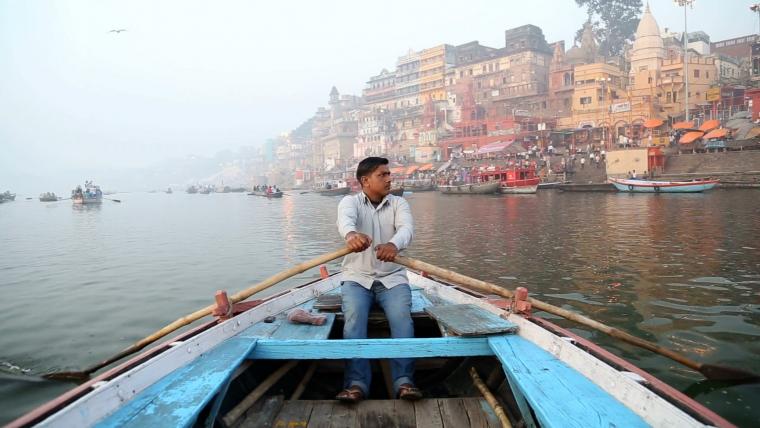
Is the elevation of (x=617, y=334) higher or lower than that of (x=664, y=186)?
lower

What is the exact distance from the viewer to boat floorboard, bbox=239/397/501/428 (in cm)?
258

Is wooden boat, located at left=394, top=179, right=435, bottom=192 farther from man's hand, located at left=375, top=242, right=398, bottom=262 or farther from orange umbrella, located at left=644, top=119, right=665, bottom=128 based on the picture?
man's hand, located at left=375, top=242, right=398, bottom=262

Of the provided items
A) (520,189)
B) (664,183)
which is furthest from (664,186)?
(520,189)

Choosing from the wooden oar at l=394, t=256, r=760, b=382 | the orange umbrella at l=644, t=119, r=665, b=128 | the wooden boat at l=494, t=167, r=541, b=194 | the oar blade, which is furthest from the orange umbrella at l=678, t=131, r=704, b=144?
the oar blade

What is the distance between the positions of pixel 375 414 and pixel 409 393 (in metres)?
0.24

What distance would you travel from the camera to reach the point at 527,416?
245cm

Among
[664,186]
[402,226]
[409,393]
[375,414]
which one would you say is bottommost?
[375,414]

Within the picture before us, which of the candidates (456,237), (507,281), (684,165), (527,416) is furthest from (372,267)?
(684,165)

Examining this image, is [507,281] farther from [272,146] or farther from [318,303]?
[272,146]

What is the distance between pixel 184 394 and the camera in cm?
221

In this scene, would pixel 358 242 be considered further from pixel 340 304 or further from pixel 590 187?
pixel 590 187

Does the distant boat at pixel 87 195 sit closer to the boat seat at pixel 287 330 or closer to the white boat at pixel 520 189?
the white boat at pixel 520 189

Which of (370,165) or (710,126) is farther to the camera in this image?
(710,126)

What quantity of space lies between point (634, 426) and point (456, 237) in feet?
40.1
